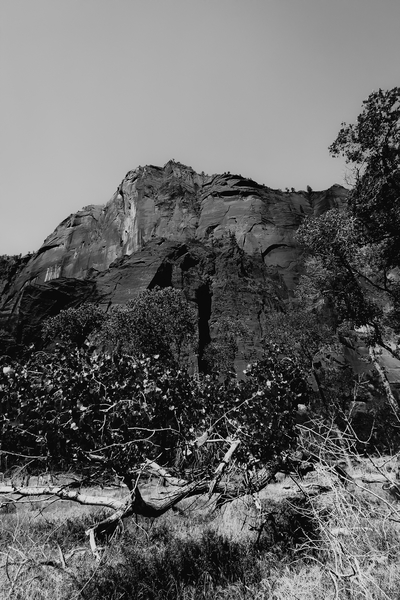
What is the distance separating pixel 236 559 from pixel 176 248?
60.1 m

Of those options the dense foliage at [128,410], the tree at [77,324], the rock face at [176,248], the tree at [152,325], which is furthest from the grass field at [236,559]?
the rock face at [176,248]

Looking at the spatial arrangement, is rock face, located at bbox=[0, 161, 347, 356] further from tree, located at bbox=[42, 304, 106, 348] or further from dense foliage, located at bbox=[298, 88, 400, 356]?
dense foliage, located at bbox=[298, 88, 400, 356]

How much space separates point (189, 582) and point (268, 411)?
398 cm

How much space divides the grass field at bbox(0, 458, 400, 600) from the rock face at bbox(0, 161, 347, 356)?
44.2 meters

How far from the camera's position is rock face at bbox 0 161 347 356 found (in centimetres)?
5600

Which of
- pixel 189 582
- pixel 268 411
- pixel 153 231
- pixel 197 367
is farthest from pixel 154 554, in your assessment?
pixel 153 231

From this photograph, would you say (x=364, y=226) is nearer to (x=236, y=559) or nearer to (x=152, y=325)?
(x=236, y=559)

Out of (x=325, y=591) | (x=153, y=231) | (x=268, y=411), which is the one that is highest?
(x=153, y=231)

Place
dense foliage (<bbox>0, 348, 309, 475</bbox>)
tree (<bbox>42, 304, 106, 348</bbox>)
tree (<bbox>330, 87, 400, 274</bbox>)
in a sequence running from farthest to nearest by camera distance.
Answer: tree (<bbox>42, 304, 106, 348</bbox>)
tree (<bbox>330, 87, 400, 274</bbox>)
dense foliage (<bbox>0, 348, 309, 475</bbox>)

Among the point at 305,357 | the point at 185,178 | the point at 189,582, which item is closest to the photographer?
the point at 189,582

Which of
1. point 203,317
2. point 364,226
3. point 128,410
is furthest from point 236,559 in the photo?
point 203,317

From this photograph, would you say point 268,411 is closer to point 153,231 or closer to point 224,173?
point 153,231

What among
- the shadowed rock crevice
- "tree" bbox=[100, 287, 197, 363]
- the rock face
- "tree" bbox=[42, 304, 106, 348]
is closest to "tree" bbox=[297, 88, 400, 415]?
"tree" bbox=[100, 287, 197, 363]

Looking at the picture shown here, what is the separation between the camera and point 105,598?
222 inches
